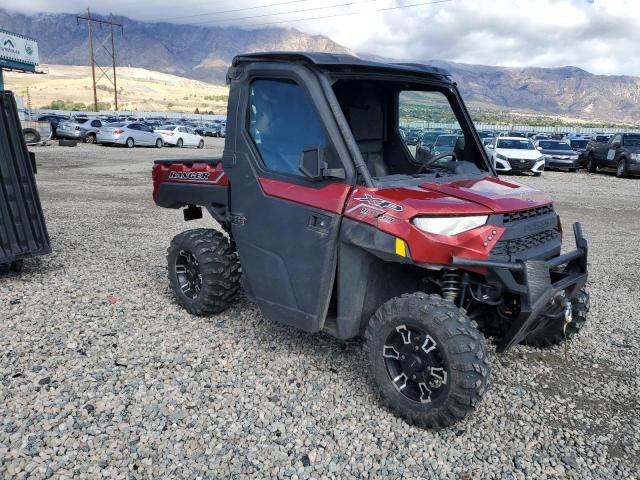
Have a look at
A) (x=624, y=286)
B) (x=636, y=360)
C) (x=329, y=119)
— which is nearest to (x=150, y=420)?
(x=329, y=119)

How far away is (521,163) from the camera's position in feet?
69.6

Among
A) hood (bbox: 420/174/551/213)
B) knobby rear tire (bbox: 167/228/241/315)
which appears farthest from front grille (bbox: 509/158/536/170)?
knobby rear tire (bbox: 167/228/241/315)

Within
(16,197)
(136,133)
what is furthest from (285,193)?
(136,133)

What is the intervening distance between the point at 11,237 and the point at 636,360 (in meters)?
6.39

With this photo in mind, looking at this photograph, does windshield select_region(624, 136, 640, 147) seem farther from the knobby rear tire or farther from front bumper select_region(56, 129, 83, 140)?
front bumper select_region(56, 129, 83, 140)

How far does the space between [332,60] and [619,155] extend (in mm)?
22064

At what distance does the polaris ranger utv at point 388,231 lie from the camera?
3303mm

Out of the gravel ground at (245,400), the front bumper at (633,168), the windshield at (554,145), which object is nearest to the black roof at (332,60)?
the gravel ground at (245,400)

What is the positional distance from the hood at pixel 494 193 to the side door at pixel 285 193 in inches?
27.7

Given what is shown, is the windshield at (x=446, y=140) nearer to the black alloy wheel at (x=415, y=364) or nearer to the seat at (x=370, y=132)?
the seat at (x=370, y=132)

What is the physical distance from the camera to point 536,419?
366cm

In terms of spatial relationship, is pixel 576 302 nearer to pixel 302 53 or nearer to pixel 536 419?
pixel 536 419

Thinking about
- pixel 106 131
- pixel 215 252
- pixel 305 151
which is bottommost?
pixel 106 131

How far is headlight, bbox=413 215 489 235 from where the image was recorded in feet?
10.9
